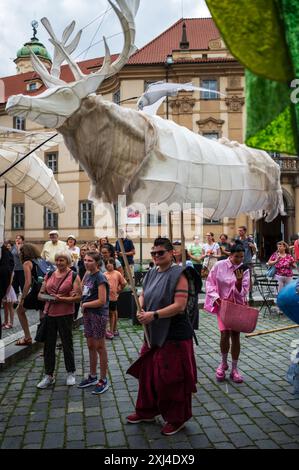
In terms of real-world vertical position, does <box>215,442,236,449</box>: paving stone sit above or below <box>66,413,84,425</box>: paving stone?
above

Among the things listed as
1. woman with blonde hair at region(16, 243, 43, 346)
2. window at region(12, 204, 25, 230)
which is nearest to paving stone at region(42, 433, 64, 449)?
woman with blonde hair at region(16, 243, 43, 346)

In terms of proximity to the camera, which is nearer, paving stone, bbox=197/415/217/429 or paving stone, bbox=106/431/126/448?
paving stone, bbox=106/431/126/448

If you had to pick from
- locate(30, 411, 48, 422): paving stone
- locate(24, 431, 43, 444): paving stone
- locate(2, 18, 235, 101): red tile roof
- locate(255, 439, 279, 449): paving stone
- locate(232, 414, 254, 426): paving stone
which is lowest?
locate(30, 411, 48, 422): paving stone

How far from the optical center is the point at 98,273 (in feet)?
17.5

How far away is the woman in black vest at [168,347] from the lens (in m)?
3.83

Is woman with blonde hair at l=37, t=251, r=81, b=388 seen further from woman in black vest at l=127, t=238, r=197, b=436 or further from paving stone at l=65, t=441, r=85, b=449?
paving stone at l=65, t=441, r=85, b=449

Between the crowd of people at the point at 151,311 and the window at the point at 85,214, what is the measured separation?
22.9m

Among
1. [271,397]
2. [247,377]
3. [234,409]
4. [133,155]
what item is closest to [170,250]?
[133,155]

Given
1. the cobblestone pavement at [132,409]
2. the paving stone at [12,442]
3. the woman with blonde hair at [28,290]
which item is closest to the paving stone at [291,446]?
the cobblestone pavement at [132,409]

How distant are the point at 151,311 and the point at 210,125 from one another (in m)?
26.3

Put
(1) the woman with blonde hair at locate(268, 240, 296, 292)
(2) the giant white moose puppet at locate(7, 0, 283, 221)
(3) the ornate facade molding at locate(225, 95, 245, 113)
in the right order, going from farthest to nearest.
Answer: (3) the ornate facade molding at locate(225, 95, 245, 113), (1) the woman with blonde hair at locate(268, 240, 296, 292), (2) the giant white moose puppet at locate(7, 0, 283, 221)

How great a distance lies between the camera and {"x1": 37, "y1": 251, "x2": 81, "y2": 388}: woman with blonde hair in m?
5.32

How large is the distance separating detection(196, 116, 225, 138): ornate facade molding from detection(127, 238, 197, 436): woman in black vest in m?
25.7

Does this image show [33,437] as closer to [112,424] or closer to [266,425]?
[112,424]
